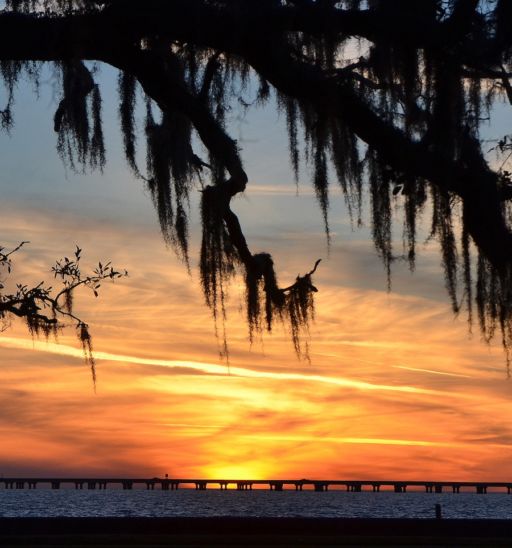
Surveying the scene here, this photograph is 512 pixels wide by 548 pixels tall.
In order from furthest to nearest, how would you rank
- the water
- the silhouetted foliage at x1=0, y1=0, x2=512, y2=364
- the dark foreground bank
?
1. the water
2. the dark foreground bank
3. the silhouetted foliage at x1=0, y1=0, x2=512, y2=364

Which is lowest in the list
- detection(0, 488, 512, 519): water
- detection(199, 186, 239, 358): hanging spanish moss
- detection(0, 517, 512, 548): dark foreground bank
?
detection(0, 488, 512, 519): water

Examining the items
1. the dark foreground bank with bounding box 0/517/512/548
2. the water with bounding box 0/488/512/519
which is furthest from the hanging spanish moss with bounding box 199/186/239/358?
the water with bounding box 0/488/512/519

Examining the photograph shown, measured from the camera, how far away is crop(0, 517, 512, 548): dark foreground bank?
883 centimetres

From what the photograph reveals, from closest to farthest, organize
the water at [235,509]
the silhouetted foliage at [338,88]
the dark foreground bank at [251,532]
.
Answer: the silhouetted foliage at [338,88] < the dark foreground bank at [251,532] < the water at [235,509]

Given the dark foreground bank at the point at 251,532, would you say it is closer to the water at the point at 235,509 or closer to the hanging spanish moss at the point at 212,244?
the hanging spanish moss at the point at 212,244

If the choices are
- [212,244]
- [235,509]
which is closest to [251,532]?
[212,244]

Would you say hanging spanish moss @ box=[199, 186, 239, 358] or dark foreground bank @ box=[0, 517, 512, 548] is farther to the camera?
dark foreground bank @ box=[0, 517, 512, 548]

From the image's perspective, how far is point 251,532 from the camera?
32.2ft

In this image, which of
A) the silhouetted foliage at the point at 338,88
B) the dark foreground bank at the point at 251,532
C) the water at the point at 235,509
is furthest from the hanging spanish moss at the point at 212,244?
the water at the point at 235,509

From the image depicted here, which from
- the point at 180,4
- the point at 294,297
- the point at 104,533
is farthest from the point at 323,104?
the point at 104,533

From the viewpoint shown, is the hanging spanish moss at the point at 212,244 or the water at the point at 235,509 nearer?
the hanging spanish moss at the point at 212,244

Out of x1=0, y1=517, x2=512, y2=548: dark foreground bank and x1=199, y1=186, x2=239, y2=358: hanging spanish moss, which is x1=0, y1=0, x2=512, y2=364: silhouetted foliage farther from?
x1=0, y1=517, x2=512, y2=548: dark foreground bank

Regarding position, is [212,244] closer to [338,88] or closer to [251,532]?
[338,88]

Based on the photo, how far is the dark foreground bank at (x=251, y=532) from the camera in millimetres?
8828
